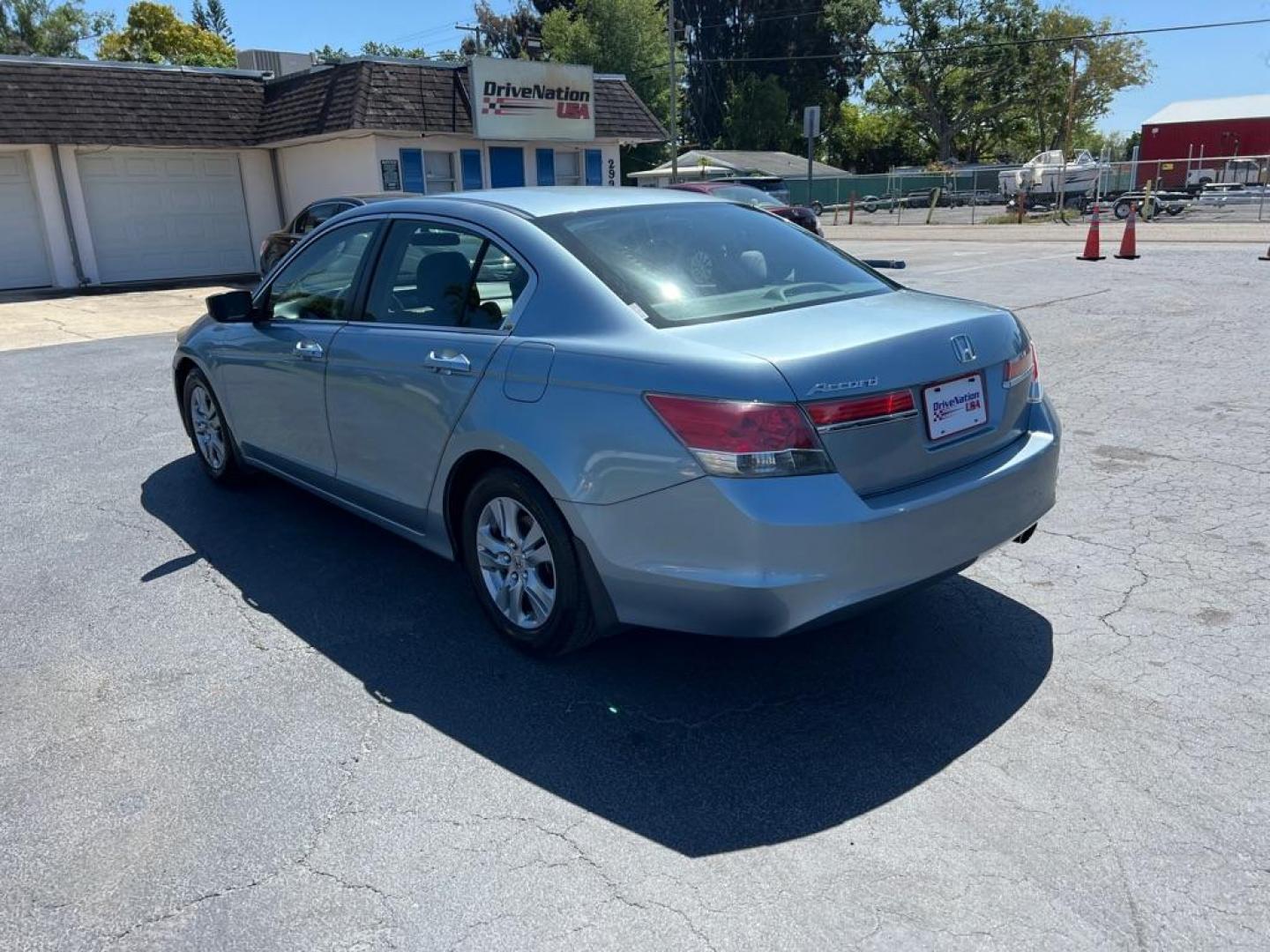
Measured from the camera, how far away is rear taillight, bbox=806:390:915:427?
2.88 m

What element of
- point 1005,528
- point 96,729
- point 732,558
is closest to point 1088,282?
point 1005,528

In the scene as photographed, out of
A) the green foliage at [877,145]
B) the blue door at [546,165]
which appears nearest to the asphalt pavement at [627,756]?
the blue door at [546,165]

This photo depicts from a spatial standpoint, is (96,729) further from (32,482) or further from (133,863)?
(32,482)

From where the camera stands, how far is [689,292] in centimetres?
347

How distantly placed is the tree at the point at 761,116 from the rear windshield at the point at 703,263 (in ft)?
204

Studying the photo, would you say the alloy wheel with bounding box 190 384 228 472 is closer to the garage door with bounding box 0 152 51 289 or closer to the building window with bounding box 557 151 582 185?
the garage door with bounding box 0 152 51 289

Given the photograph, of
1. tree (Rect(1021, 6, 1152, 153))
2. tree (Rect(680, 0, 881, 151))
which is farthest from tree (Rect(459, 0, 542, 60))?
tree (Rect(1021, 6, 1152, 153))

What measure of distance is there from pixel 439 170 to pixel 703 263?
1852 centimetres

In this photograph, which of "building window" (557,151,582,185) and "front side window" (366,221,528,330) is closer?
"front side window" (366,221,528,330)

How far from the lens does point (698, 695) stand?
3.42 meters

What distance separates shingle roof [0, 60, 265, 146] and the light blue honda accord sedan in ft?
54.3

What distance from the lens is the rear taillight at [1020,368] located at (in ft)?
11.4

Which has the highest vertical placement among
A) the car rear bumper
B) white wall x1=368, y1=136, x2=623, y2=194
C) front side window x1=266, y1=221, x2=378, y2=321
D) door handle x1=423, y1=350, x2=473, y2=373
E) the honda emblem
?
white wall x1=368, y1=136, x2=623, y2=194

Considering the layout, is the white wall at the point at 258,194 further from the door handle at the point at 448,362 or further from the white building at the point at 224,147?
the door handle at the point at 448,362
